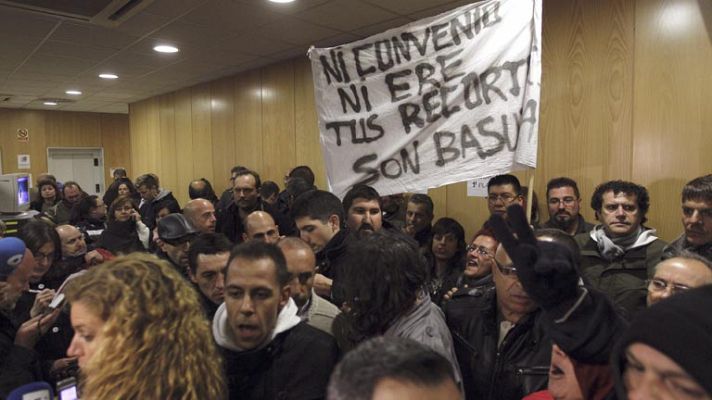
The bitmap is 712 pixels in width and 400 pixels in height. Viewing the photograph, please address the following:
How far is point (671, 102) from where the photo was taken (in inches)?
120

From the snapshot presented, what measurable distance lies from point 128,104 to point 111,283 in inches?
368

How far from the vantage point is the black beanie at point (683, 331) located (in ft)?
2.11

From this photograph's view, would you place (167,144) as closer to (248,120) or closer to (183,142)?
(183,142)

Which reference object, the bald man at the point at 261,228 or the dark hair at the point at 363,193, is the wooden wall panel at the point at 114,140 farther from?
the dark hair at the point at 363,193

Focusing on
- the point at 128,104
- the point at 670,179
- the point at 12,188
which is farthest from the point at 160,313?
the point at 128,104

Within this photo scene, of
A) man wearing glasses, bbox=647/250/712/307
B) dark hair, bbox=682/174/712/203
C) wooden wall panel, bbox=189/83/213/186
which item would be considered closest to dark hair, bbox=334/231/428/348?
man wearing glasses, bbox=647/250/712/307

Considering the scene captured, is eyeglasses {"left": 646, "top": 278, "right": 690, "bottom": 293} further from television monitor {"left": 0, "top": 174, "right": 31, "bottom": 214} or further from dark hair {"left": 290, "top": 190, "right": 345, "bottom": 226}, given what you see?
television monitor {"left": 0, "top": 174, "right": 31, "bottom": 214}

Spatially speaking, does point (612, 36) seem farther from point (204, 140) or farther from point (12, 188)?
point (204, 140)

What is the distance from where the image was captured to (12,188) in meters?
4.32

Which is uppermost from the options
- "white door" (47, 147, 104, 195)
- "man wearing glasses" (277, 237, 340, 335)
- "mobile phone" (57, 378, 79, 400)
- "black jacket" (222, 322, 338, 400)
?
"white door" (47, 147, 104, 195)

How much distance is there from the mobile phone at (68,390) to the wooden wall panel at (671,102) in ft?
10.9

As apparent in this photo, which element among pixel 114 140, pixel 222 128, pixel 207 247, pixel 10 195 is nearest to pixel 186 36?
pixel 10 195

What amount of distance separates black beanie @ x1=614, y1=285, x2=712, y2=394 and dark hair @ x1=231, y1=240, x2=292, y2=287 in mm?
1014

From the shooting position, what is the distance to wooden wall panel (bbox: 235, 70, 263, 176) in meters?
6.36
